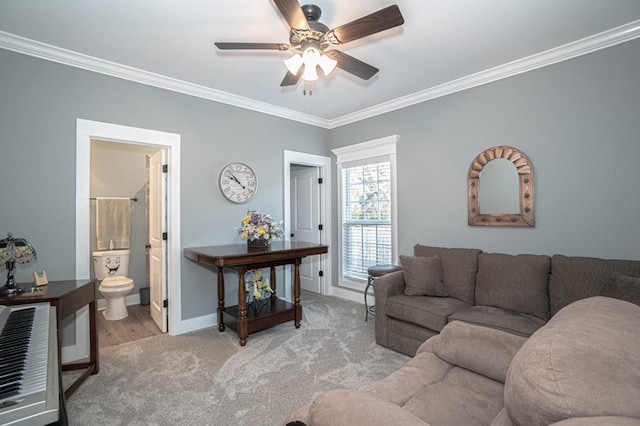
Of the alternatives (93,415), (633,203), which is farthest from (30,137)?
(633,203)

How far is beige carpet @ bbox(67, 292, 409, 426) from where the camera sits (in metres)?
2.07

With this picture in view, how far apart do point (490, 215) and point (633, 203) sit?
1.06 meters

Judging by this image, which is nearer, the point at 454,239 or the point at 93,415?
the point at 93,415

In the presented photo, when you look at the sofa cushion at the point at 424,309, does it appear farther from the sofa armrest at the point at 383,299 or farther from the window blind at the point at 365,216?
the window blind at the point at 365,216

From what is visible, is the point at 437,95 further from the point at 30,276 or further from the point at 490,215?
the point at 30,276

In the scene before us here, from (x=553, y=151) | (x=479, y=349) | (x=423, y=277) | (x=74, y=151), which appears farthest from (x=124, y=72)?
(x=553, y=151)

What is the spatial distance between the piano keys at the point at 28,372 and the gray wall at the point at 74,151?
68.6 inches

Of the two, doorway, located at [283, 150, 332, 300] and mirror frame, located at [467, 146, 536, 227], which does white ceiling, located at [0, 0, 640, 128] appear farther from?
doorway, located at [283, 150, 332, 300]

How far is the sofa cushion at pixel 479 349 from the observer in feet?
4.96

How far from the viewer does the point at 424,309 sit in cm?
274

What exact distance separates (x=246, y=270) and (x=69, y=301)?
1.38 meters

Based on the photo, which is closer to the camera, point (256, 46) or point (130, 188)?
point (256, 46)

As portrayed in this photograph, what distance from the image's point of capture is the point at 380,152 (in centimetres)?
427

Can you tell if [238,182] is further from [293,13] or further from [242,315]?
[293,13]
